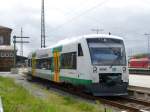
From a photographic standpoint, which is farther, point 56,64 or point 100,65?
point 56,64

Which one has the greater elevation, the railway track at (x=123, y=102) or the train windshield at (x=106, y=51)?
the train windshield at (x=106, y=51)

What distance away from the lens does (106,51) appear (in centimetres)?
2275

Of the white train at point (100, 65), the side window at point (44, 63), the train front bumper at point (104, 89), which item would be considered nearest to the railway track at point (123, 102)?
the train front bumper at point (104, 89)

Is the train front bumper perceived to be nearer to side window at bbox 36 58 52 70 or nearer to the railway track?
the railway track

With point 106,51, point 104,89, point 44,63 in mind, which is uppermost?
point 106,51

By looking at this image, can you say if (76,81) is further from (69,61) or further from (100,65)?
(100,65)

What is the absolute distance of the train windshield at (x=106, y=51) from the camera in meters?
22.5

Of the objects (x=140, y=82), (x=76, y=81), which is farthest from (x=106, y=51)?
(x=140, y=82)

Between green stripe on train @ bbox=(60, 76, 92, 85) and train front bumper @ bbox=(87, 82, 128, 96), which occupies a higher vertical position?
green stripe on train @ bbox=(60, 76, 92, 85)

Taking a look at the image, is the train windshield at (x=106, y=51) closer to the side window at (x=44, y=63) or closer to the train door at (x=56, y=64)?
the train door at (x=56, y=64)

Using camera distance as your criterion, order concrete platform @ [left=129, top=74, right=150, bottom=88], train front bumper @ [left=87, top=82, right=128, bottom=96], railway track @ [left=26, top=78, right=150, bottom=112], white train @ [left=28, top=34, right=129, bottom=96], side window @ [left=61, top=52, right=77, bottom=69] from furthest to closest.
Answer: concrete platform @ [left=129, top=74, right=150, bottom=88] → side window @ [left=61, top=52, right=77, bottom=69] → white train @ [left=28, top=34, right=129, bottom=96] → train front bumper @ [left=87, top=82, right=128, bottom=96] → railway track @ [left=26, top=78, right=150, bottom=112]

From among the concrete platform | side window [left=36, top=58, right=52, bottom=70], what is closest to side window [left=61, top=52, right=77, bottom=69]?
the concrete platform

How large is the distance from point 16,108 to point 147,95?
1122 cm

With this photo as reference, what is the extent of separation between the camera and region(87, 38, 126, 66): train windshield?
73.9ft
